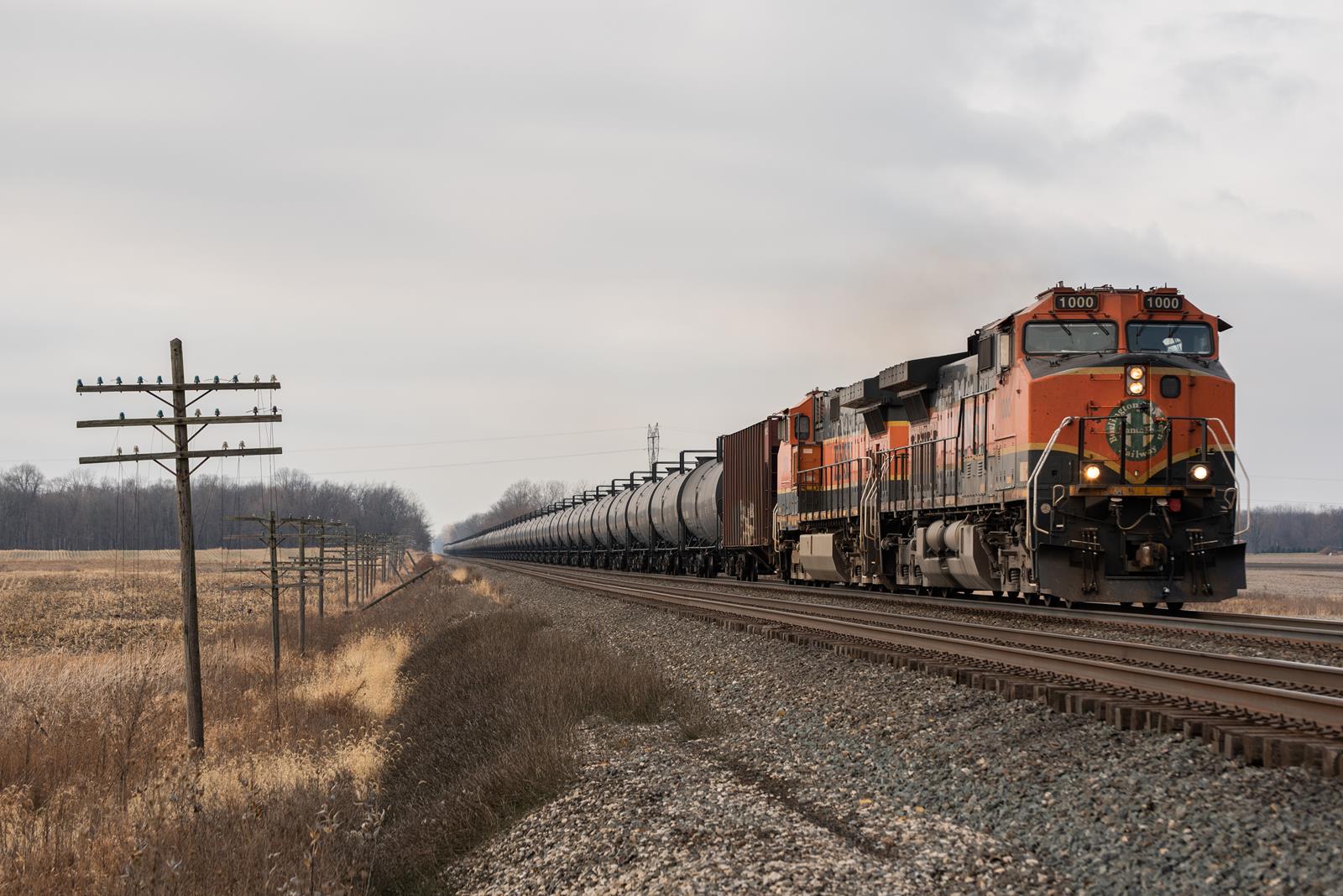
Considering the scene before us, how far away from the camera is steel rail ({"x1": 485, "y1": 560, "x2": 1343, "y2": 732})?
→ 6.00 metres

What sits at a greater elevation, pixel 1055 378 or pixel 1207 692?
pixel 1055 378

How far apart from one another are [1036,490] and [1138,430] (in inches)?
59.7

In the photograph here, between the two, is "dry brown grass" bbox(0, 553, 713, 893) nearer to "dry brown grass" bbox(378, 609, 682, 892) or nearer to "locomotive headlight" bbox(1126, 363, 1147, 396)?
"dry brown grass" bbox(378, 609, 682, 892)

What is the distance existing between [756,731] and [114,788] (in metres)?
7.68

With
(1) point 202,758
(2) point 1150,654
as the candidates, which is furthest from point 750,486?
(2) point 1150,654

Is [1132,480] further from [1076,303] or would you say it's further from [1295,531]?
[1295,531]

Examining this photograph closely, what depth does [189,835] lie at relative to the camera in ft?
25.9

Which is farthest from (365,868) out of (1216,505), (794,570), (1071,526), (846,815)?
(794,570)

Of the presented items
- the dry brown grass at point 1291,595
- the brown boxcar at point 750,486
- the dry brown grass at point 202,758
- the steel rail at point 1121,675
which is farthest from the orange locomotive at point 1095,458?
the brown boxcar at point 750,486

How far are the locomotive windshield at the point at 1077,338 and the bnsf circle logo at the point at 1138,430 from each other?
1018 mm

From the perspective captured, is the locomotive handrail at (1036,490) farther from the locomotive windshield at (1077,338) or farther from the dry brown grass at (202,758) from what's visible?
the dry brown grass at (202,758)

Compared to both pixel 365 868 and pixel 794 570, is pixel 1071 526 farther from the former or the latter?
pixel 794 570

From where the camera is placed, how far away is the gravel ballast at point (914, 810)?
14.4 ft

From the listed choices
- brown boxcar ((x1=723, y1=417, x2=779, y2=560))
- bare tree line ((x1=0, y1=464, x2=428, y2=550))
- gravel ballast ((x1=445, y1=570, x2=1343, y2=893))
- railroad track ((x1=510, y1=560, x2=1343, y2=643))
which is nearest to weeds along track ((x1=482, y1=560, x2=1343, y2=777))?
gravel ballast ((x1=445, y1=570, x2=1343, y2=893))
